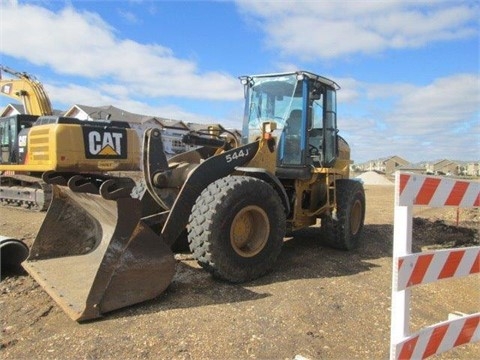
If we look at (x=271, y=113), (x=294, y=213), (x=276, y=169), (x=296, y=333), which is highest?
Result: (x=271, y=113)

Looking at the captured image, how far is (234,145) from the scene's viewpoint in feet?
22.4

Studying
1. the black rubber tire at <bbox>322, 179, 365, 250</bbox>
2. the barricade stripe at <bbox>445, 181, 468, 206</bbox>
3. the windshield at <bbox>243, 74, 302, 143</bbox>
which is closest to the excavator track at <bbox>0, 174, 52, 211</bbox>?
the windshield at <bbox>243, 74, 302, 143</bbox>

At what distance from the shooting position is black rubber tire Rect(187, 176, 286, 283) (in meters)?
4.77

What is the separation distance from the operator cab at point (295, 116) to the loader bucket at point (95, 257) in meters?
2.82

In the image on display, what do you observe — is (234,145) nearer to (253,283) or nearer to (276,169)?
(276,169)

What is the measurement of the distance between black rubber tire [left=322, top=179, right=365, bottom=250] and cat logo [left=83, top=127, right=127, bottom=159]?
6.30 meters

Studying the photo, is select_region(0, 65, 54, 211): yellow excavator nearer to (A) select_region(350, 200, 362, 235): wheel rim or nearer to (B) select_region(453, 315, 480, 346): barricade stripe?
(A) select_region(350, 200, 362, 235): wheel rim

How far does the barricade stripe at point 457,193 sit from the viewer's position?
3209 millimetres

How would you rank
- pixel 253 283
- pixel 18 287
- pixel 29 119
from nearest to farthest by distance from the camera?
pixel 18 287
pixel 253 283
pixel 29 119

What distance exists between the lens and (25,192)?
40.6 ft

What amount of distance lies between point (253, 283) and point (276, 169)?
2.22 m

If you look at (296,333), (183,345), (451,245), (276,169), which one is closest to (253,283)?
(296,333)

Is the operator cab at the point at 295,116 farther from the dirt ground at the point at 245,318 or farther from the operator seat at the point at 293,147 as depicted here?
the dirt ground at the point at 245,318

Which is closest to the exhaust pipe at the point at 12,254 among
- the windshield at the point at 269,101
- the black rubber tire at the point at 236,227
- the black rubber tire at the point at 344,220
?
the black rubber tire at the point at 236,227
